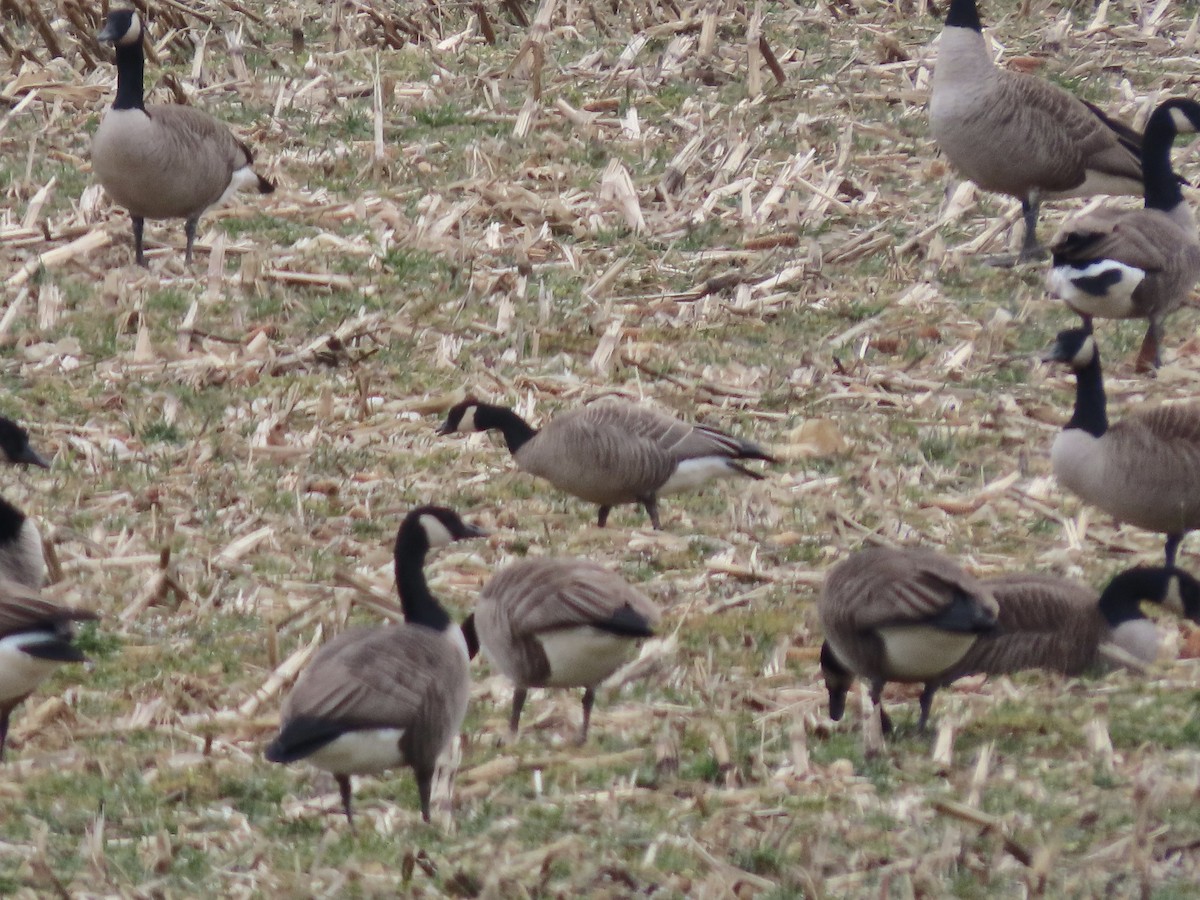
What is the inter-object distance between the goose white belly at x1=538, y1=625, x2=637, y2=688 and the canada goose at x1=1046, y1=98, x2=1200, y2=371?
181 inches

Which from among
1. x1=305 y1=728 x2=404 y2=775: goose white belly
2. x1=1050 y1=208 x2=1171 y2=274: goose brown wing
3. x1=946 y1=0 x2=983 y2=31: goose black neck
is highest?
x1=946 y1=0 x2=983 y2=31: goose black neck

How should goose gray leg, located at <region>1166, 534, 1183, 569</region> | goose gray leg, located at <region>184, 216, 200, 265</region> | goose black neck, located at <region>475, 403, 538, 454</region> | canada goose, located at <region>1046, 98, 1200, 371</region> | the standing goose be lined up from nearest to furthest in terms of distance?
the standing goose, goose gray leg, located at <region>1166, 534, 1183, 569</region>, goose black neck, located at <region>475, 403, 538, 454</region>, canada goose, located at <region>1046, 98, 1200, 371</region>, goose gray leg, located at <region>184, 216, 200, 265</region>

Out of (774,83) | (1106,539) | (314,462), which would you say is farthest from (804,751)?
(774,83)

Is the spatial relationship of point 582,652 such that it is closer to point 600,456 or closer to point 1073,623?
point 1073,623

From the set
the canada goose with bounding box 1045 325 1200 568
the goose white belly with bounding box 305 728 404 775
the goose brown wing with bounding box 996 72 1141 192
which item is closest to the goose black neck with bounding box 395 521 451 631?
the goose white belly with bounding box 305 728 404 775

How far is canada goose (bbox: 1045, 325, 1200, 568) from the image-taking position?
305 inches

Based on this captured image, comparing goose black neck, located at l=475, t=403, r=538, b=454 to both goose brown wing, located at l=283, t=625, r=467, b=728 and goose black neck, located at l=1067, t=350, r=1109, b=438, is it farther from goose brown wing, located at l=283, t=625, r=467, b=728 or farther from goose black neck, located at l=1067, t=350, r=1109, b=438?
goose brown wing, located at l=283, t=625, r=467, b=728

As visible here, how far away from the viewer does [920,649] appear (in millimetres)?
5883

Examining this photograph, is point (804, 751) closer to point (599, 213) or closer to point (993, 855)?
point (993, 855)

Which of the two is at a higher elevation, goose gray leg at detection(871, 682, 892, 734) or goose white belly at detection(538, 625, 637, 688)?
goose white belly at detection(538, 625, 637, 688)

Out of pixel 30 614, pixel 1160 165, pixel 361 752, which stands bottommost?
pixel 361 752

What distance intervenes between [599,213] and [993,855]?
25.5 ft

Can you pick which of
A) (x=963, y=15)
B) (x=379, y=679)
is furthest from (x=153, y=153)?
(x=379, y=679)

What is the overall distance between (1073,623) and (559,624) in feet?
6.64
